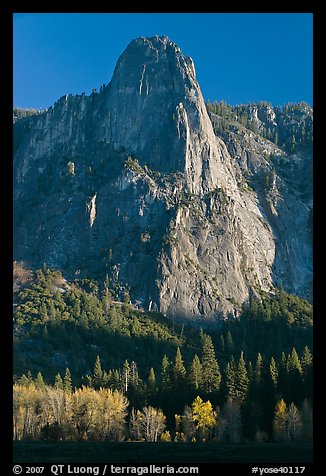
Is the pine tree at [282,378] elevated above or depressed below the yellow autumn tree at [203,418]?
above

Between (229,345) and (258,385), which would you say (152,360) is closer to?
(229,345)

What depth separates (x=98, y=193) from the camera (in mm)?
198375

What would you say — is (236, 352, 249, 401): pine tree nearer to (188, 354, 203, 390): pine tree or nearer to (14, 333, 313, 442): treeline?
(14, 333, 313, 442): treeline

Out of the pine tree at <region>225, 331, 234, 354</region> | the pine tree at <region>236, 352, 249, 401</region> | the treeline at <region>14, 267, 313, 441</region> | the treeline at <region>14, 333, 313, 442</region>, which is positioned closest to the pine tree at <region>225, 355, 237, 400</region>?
the treeline at <region>14, 333, 313, 442</region>

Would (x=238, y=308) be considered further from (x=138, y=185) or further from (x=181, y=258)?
(x=138, y=185)

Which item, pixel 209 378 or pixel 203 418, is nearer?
pixel 203 418

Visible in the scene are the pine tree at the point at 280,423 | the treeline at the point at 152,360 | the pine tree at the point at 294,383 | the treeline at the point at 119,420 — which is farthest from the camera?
the pine tree at the point at 294,383

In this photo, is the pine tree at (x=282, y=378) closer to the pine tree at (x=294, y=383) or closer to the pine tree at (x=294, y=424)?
the pine tree at (x=294, y=383)

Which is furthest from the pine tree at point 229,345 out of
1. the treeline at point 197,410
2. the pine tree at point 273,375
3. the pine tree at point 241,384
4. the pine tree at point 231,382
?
the pine tree at point 273,375

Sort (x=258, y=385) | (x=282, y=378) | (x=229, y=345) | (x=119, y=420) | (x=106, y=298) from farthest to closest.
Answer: (x=106, y=298) → (x=229, y=345) → (x=282, y=378) → (x=258, y=385) → (x=119, y=420)

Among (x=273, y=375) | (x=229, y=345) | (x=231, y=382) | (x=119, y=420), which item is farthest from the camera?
(x=229, y=345)

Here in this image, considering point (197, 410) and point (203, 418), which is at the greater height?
point (197, 410)

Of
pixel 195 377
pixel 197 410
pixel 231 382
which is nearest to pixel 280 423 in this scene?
pixel 197 410
